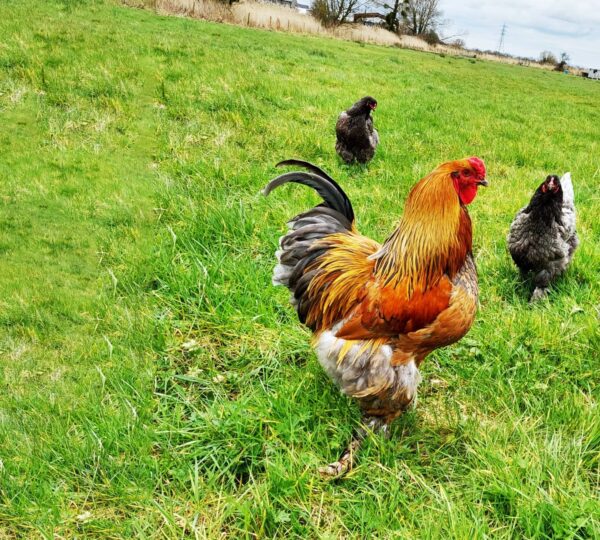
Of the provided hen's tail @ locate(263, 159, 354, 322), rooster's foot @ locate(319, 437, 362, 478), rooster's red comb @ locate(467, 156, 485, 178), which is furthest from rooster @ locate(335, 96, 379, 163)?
rooster's foot @ locate(319, 437, 362, 478)

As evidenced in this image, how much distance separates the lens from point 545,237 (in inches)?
143

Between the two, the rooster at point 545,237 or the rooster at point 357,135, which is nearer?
the rooster at point 545,237

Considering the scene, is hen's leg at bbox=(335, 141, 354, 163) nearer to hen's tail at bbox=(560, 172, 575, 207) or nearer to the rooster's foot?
hen's tail at bbox=(560, 172, 575, 207)

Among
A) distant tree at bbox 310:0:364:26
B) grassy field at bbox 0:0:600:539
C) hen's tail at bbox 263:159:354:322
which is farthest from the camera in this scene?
distant tree at bbox 310:0:364:26

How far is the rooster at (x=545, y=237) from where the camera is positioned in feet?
11.8

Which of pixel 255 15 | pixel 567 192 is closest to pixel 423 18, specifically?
pixel 255 15

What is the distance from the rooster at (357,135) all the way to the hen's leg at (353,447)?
421 cm

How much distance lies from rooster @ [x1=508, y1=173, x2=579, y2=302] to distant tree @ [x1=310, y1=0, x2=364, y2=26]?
886 inches

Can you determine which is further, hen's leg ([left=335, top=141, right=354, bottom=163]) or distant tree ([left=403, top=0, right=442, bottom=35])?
distant tree ([left=403, top=0, right=442, bottom=35])

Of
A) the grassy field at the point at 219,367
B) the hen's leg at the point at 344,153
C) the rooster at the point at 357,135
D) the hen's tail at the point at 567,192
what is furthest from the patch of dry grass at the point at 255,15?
the hen's tail at the point at 567,192

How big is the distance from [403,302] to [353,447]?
32.9 inches

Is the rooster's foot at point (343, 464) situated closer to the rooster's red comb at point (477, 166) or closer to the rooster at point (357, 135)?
the rooster's red comb at point (477, 166)

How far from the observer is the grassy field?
2113mm

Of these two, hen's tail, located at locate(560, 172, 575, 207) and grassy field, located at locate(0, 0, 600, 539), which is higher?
hen's tail, located at locate(560, 172, 575, 207)
